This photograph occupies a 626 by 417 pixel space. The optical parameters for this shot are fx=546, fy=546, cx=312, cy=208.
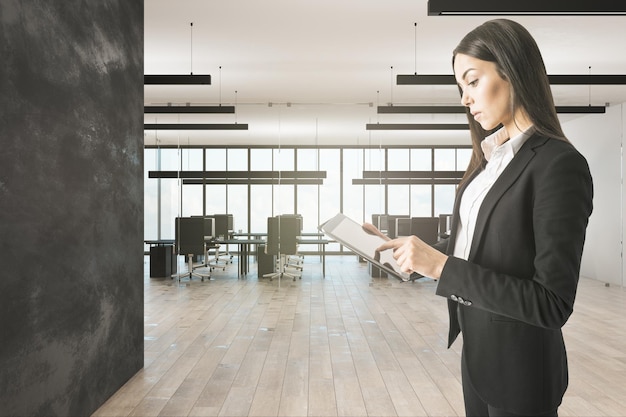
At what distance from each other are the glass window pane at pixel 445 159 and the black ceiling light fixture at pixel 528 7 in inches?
497

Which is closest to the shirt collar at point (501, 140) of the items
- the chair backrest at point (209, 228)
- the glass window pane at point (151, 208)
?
the chair backrest at point (209, 228)

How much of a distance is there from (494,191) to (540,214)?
11 cm

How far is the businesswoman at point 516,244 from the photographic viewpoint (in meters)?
0.88

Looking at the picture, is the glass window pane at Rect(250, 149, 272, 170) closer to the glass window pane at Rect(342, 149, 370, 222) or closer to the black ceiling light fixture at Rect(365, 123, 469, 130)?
the glass window pane at Rect(342, 149, 370, 222)

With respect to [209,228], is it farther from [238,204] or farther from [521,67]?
[521,67]

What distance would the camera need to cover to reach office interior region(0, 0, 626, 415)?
2.71 meters

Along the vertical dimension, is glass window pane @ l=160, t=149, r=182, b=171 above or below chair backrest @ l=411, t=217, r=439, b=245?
above

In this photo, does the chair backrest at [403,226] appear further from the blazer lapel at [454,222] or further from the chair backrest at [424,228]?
the blazer lapel at [454,222]

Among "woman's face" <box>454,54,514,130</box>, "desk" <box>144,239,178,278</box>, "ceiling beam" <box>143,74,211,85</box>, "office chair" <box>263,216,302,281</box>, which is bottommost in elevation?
"desk" <box>144,239,178,278</box>

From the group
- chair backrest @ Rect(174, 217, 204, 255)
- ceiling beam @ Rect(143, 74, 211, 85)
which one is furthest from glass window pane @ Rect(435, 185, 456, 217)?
ceiling beam @ Rect(143, 74, 211, 85)

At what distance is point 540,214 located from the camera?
89 centimetres

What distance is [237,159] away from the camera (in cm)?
1602

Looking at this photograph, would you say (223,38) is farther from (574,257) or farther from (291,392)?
(574,257)

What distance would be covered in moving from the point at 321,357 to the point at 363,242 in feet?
12.5
